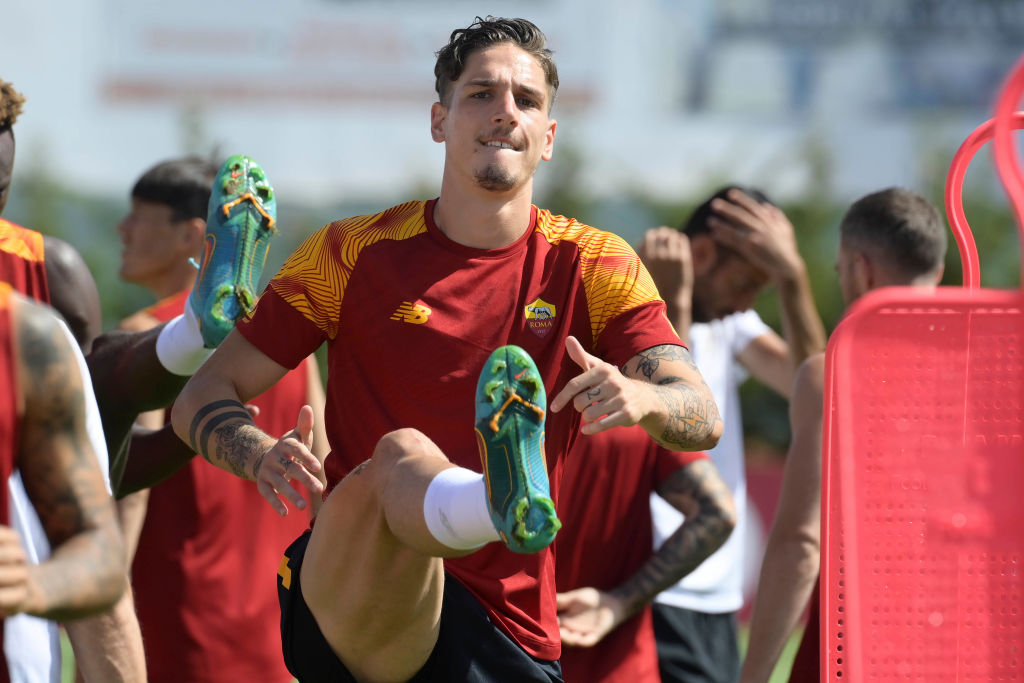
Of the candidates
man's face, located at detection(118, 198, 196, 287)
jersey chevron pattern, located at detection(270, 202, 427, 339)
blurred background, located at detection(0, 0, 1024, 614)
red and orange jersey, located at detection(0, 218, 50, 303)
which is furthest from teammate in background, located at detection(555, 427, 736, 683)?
blurred background, located at detection(0, 0, 1024, 614)

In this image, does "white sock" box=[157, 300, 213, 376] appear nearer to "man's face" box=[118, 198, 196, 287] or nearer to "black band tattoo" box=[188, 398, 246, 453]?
"black band tattoo" box=[188, 398, 246, 453]

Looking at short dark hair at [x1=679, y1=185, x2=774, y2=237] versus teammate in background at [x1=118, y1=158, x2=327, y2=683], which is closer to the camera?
teammate in background at [x1=118, y1=158, x2=327, y2=683]

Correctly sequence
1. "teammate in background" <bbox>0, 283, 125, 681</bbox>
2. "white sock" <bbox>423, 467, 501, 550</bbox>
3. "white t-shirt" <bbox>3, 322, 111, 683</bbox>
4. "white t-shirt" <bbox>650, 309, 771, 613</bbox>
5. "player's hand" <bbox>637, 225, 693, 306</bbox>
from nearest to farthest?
"teammate in background" <bbox>0, 283, 125, 681</bbox>
"white sock" <bbox>423, 467, 501, 550</bbox>
"white t-shirt" <bbox>3, 322, 111, 683</bbox>
"player's hand" <bbox>637, 225, 693, 306</bbox>
"white t-shirt" <bbox>650, 309, 771, 613</bbox>

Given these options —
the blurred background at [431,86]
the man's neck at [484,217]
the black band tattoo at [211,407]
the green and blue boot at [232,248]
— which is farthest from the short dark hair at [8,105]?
the blurred background at [431,86]

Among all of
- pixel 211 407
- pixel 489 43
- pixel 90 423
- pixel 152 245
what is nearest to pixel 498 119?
pixel 489 43

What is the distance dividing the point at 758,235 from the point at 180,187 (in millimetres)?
2312

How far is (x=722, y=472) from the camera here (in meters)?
5.78

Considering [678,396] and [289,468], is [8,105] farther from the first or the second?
[678,396]

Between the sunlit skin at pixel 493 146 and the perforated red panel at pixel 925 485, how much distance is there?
3.85ft

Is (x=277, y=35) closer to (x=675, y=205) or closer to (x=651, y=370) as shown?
(x=675, y=205)

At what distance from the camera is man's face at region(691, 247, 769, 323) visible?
572 cm

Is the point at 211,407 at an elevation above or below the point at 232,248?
below

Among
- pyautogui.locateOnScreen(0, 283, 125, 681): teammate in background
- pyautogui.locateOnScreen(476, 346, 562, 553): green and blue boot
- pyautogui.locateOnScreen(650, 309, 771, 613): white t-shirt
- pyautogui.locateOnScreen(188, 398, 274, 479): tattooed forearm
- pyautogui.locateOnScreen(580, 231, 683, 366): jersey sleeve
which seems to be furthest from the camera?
pyautogui.locateOnScreen(650, 309, 771, 613): white t-shirt

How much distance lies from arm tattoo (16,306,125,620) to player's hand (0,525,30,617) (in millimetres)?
140
